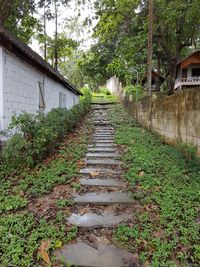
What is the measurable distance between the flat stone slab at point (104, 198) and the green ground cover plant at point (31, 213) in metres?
0.22

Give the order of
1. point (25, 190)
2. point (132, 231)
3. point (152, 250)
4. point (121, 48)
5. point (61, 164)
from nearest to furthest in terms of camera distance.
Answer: point (152, 250)
point (132, 231)
point (25, 190)
point (61, 164)
point (121, 48)

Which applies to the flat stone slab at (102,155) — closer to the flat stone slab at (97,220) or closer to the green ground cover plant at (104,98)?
the flat stone slab at (97,220)

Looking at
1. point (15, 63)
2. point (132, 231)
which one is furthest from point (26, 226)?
point (15, 63)

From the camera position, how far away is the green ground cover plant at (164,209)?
8.79ft

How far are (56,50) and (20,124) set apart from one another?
1474cm

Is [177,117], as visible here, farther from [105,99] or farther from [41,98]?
[105,99]

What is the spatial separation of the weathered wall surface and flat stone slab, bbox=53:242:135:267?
9.93 feet

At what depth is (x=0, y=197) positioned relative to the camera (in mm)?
3832

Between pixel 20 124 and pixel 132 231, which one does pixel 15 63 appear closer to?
pixel 20 124

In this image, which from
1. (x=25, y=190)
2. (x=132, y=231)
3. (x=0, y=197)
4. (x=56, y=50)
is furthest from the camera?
(x=56, y=50)

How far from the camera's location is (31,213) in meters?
3.40

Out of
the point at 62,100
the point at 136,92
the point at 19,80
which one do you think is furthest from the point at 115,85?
the point at 19,80

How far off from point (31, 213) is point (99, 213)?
0.97 m

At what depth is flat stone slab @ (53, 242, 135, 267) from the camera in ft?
8.46
